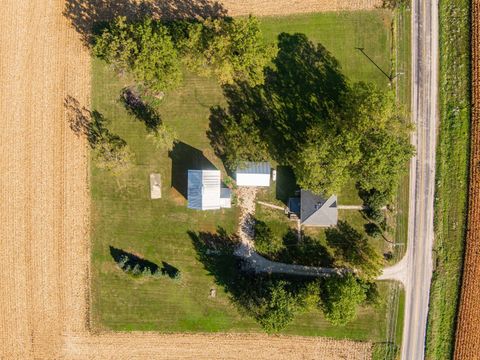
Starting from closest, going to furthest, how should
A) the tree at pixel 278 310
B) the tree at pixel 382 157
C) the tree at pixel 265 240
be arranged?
1. the tree at pixel 382 157
2. the tree at pixel 278 310
3. the tree at pixel 265 240

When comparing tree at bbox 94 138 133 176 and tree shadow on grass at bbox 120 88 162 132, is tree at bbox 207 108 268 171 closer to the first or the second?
tree shadow on grass at bbox 120 88 162 132

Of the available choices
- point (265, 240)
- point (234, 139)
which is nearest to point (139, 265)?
point (265, 240)

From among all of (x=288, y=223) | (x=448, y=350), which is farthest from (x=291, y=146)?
(x=448, y=350)

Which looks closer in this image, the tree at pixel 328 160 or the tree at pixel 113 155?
the tree at pixel 328 160

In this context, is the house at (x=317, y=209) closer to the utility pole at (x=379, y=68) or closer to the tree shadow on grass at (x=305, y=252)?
the tree shadow on grass at (x=305, y=252)

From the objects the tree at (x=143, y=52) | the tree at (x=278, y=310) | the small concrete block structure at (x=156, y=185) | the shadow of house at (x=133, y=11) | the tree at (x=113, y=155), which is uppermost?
the shadow of house at (x=133, y=11)

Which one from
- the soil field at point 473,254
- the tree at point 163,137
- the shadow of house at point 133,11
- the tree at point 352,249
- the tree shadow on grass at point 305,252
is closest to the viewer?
the tree at point 163,137

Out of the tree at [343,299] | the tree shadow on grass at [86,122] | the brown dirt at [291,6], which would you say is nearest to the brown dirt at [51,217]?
the tree shadow on grass at [86,122]
